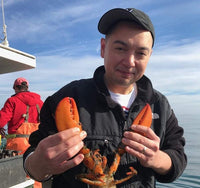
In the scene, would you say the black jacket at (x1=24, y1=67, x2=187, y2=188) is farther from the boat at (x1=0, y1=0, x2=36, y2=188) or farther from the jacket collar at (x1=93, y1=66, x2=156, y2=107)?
the boat at (x1=0, y1=0, x2=36, y2=188)

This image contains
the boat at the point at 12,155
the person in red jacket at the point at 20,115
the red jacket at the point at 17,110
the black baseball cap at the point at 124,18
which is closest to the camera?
the black baseball cap at the point at 124,18

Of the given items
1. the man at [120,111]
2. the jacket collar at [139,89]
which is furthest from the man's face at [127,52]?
the jacket collar at [139,89]

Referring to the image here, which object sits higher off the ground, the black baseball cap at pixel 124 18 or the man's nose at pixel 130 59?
the black baseball cap at pixel 124 18

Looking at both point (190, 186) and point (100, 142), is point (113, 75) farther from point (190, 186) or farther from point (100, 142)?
point (190, 186)

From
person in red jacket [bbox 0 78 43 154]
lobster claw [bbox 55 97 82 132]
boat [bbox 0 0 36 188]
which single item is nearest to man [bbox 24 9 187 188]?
lobster claw [bbox 55 97 82 132]

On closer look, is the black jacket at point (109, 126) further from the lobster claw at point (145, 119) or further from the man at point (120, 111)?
the lobster claw at point (145, 119)

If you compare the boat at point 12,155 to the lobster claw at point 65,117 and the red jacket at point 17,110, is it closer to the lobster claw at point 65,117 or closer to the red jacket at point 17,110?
the red jacket at point 17,110

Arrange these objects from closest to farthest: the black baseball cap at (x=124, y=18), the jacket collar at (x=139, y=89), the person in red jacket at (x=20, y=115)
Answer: the black baseball cap at (x=124, y=18)
the jacket collar at (x=139, y=89)
the person in red jacket at (x=20, y=115)

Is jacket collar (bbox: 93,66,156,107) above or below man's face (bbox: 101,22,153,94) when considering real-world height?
below

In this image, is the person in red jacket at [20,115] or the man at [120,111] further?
the person in red jacket at [20,115]
